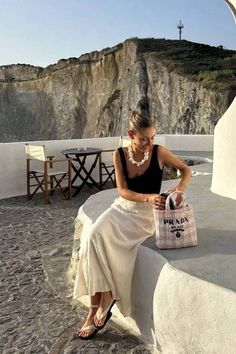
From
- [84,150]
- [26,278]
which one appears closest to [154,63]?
[84,150]

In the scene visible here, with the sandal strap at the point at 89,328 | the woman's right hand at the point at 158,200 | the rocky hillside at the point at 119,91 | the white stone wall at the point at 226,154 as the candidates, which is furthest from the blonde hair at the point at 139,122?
the rocky hillside at the point at 119,91

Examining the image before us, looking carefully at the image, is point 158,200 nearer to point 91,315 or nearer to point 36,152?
point 91,315

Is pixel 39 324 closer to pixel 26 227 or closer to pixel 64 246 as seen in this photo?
pixel 64 246

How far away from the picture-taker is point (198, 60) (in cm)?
2955

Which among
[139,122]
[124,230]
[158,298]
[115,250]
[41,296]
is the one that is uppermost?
[139,122]

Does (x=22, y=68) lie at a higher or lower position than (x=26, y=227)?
higher

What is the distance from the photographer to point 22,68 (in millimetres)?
49125

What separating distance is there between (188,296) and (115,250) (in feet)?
1.95

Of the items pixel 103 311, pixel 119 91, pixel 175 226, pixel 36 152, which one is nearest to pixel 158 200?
pixel 175 226

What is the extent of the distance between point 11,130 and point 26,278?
48869 mm

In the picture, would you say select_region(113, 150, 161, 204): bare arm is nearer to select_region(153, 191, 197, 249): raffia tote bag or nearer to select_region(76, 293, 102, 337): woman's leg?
select_region(153, 191, 197, 249): raffia tote bag

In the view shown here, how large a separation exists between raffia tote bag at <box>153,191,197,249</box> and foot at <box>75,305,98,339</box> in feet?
2.10

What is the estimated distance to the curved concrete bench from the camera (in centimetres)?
233

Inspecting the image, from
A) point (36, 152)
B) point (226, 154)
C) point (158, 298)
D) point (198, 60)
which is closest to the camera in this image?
point (158, 298)
